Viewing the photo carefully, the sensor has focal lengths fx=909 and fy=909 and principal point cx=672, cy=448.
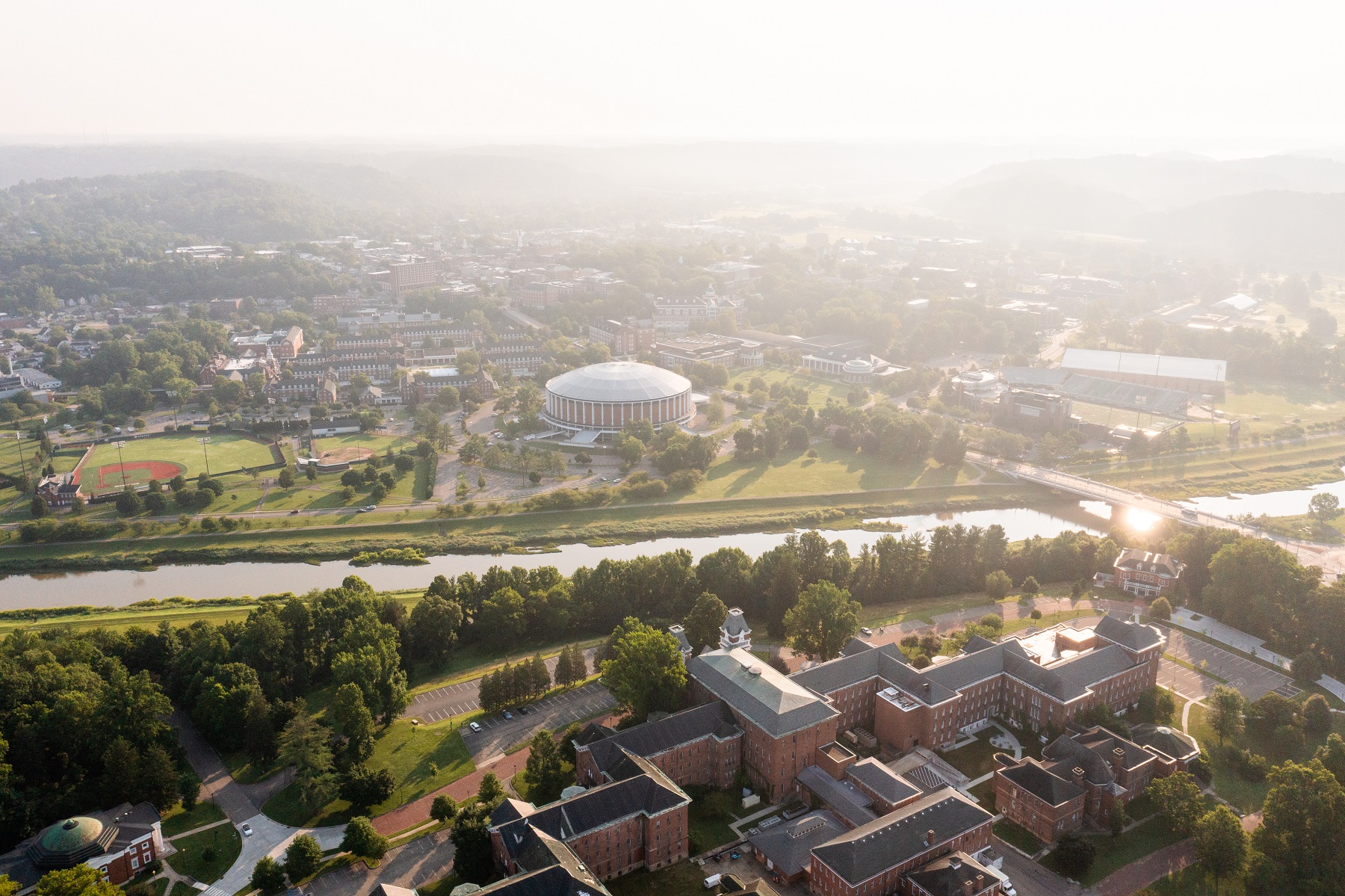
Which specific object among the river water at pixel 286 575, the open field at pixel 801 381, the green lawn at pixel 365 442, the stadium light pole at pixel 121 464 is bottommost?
the river water at pixel 286 575

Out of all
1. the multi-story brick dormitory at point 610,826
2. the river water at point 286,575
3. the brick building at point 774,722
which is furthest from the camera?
the river water at point 286,575

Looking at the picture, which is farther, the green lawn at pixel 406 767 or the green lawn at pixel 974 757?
the green lawn at pixel 974 757

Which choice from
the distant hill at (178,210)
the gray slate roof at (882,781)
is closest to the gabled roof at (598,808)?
the gray slate roof at (882,781)

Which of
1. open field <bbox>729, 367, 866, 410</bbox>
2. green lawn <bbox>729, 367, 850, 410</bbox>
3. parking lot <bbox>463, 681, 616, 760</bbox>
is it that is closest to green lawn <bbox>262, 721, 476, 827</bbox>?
parking lot <bbox>463, 681, 616, 760</bbox>

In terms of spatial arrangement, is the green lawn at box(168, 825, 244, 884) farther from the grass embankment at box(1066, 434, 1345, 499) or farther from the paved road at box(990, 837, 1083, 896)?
the grass embankment at box(1066, 434, 1345, 499)

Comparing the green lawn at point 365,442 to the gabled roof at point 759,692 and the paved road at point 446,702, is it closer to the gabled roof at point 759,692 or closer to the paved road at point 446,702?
the paved road at point 446,702

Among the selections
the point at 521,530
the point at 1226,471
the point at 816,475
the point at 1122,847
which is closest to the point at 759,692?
the point at 1122,847
